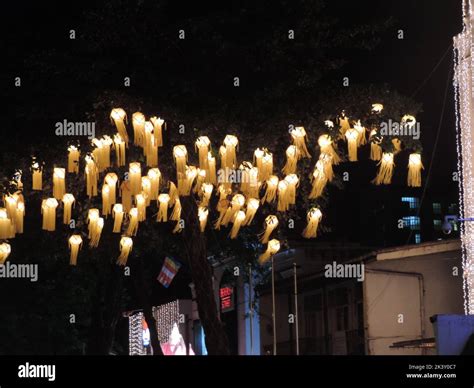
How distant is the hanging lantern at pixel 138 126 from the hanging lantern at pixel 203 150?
1026mm

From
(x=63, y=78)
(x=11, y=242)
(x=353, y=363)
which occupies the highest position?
(x=63, y=78)

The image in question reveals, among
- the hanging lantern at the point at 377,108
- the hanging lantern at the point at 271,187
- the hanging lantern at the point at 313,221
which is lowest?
the hanging lantern at the point at 313,221

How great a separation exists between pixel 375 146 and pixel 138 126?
171 inches

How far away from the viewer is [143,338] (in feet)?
152

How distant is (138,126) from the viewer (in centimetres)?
1563

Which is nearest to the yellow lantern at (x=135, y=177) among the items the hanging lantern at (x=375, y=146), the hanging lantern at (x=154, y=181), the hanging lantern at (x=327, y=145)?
the hanging lantern at (x=154, y=181)

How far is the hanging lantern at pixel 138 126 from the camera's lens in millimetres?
15609

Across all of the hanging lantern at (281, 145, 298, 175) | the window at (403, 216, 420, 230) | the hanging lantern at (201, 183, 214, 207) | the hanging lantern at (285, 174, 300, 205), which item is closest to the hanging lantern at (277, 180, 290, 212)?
the hanging lantern at (285, 174, 300, 205)

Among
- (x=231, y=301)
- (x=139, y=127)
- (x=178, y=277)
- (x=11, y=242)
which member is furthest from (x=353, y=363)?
(x=178, y=277)

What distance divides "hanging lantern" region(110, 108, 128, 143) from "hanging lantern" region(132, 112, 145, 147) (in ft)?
0.57

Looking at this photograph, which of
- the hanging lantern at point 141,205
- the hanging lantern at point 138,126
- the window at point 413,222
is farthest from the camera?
the window at point 413,222

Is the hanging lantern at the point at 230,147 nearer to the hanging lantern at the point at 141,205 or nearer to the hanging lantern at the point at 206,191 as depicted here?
the hanging lantern at the point at 206,191

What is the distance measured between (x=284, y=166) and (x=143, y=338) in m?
30.1

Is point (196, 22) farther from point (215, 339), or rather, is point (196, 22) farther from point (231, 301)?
point (231, 301)
